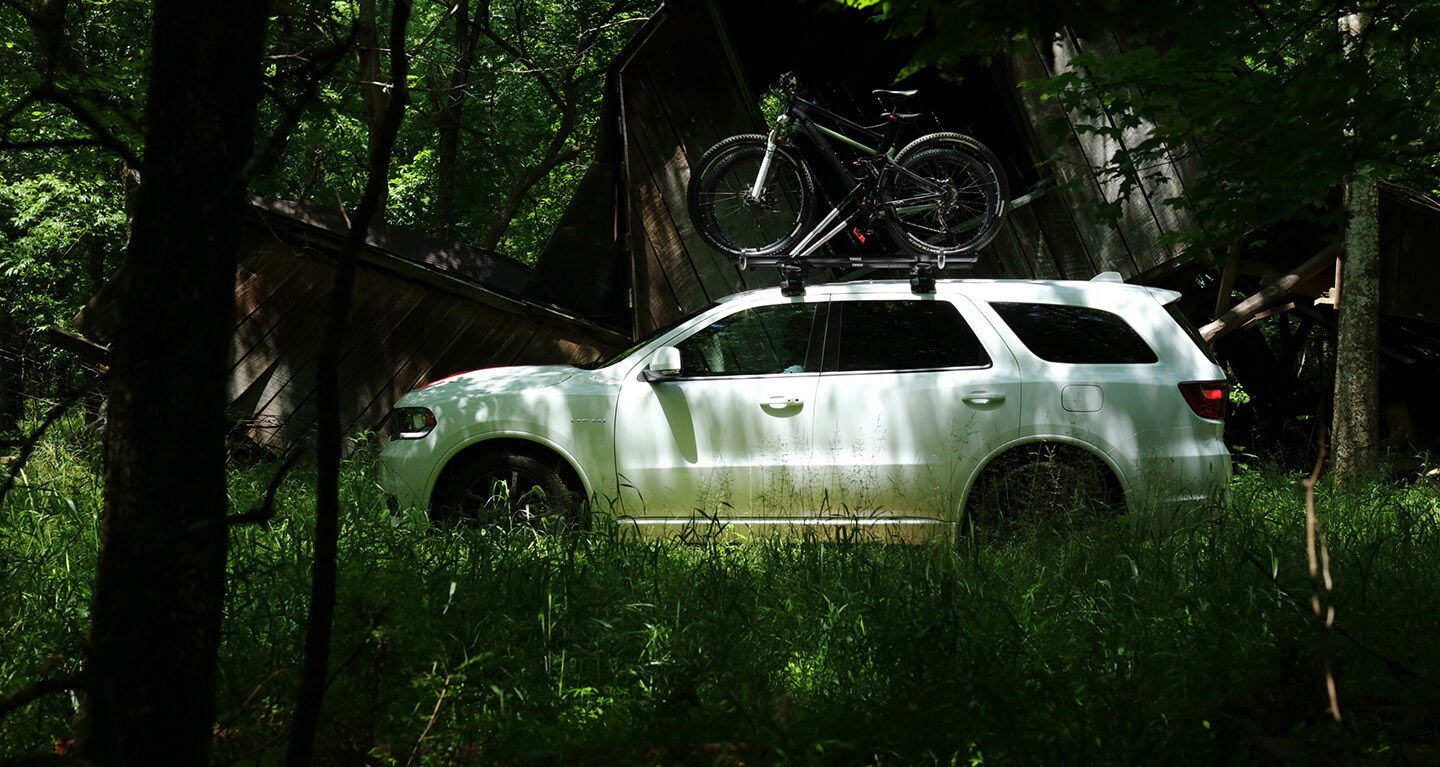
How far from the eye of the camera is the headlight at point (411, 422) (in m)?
7.30

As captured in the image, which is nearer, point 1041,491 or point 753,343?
point 1041,491

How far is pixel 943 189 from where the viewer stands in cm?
956

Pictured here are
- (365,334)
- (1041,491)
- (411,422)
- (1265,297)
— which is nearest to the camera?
(1041,491)

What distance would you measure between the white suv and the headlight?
0.02 m

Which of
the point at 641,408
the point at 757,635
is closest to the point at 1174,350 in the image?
the point at 641,408

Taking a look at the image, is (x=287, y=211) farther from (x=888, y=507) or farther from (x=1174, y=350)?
(x=1174, y=350)

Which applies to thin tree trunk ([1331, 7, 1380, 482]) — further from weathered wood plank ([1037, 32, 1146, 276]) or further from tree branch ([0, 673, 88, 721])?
tree branch ([0, 673, 88, 721])

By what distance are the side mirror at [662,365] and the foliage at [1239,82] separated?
97.9 inches

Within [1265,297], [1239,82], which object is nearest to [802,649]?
[1239,82]

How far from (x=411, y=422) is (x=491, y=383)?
0.57 m

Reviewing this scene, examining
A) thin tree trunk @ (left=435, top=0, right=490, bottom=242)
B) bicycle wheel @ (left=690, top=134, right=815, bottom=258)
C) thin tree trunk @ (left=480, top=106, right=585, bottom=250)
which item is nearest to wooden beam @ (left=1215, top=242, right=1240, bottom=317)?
bicycle wheel @ (left=690, top=134, right=815, bottom=258)

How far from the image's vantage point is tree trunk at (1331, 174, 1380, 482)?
9.64m

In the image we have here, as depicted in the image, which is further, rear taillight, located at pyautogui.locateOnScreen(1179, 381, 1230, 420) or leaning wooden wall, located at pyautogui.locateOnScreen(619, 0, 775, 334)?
leaning wooden wall, located at pyautogui.locateOnScreen(619, 0, 775, 334)

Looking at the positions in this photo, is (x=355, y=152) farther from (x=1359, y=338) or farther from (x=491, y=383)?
(x=1359, y=338)
